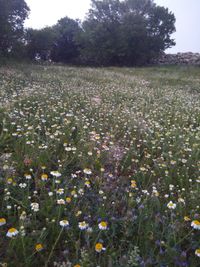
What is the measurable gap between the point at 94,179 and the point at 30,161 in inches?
37.3

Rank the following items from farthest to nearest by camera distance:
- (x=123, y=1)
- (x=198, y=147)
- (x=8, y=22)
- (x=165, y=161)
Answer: (x=123, y=1)
(x=8, y=22)
(x=198, y=147)
(x=165, y=161)

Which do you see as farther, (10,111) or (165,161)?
(10,111)

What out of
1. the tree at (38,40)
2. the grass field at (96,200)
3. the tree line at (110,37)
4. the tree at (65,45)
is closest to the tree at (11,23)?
the tree line at (110,37)

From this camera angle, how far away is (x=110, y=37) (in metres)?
37.2

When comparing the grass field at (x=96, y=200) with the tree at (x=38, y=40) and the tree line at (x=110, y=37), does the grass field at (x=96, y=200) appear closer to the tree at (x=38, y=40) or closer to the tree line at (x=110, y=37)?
the tree line at (x=110, y=37)

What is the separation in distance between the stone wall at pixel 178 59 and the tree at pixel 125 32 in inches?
50.4

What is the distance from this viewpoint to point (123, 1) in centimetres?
4025

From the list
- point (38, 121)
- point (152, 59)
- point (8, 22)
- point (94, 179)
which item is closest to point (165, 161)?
point (94, 179)

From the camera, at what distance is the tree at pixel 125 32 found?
35812mm

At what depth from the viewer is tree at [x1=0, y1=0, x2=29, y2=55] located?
66.9 feet

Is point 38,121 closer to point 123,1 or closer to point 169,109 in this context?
point 169,109

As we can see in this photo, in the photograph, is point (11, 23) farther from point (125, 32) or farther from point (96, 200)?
point (96, 200)

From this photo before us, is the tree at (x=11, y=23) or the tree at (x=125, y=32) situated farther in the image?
the tree at (x=125, y=32)

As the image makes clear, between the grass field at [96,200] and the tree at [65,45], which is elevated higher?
the tree at [65,45]
